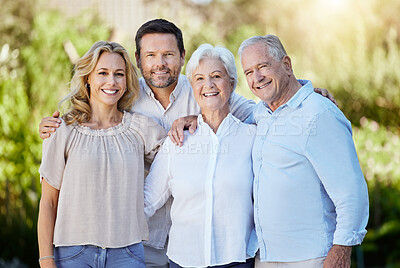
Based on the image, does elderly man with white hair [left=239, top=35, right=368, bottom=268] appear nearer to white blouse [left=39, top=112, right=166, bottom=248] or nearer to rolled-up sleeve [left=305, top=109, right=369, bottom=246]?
rolled-up sleeve [left=305, top=109, right=369, bottom=246]

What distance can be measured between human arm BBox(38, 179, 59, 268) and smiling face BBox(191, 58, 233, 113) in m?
0.95

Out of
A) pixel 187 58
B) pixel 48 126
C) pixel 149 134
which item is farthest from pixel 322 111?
pixel 187 58

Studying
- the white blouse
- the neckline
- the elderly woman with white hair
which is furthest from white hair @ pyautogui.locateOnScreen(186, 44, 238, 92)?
the white blouse

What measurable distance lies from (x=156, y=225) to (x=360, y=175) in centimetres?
129

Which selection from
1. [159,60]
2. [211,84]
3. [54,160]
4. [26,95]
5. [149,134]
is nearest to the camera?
[54,160]

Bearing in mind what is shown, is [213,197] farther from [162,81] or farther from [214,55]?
[162,81]

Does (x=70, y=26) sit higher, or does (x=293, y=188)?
(x=70, y=26)

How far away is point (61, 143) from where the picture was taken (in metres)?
2.55

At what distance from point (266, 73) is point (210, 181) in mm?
647

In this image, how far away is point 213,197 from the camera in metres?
2.46

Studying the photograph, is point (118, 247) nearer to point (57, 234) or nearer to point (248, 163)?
point (57, 234)

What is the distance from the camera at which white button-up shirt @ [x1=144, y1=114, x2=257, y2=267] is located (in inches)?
95.7

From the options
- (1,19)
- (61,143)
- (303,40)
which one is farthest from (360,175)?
(303,40)

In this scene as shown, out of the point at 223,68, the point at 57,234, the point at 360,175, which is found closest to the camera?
the point at 360,175
